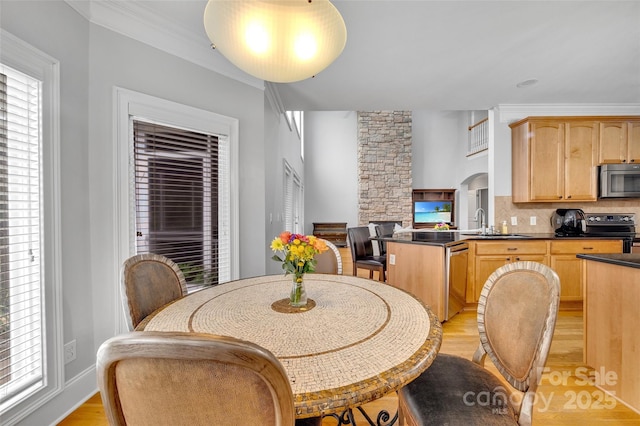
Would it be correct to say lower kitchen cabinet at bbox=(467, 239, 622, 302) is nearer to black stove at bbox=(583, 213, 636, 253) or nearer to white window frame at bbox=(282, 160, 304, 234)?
black stove at bbox=(583, 213, 636, 253)

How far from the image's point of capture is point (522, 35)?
2.18 meters

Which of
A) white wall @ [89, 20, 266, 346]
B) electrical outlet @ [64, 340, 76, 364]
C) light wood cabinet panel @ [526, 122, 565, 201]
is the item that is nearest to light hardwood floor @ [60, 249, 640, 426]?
electrical outlet @ [64, 340, 76, 364]

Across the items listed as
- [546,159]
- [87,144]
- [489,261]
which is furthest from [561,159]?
[87,144]

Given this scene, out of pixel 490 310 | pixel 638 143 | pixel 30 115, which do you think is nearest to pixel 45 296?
pixel 30 115

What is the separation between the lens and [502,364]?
3.62 ft

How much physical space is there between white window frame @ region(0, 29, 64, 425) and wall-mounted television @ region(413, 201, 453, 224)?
8.75m

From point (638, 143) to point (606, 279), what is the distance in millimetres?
2950

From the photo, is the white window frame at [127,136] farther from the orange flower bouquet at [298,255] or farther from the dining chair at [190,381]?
the dining chair at [190,381]

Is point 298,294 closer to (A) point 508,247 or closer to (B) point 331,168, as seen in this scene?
(A) point 508,247

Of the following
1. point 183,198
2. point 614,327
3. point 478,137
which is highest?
point 478,137

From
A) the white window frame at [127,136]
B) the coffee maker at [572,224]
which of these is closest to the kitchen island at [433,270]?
the coffee maker at [572,224]

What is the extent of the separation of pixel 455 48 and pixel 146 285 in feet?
9.43

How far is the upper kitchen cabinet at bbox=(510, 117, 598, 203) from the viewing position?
11.2 ft

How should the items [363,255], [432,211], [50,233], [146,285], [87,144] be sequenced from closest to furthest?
[146,285], [50,233], [87,144], [363,255], [432,211]
